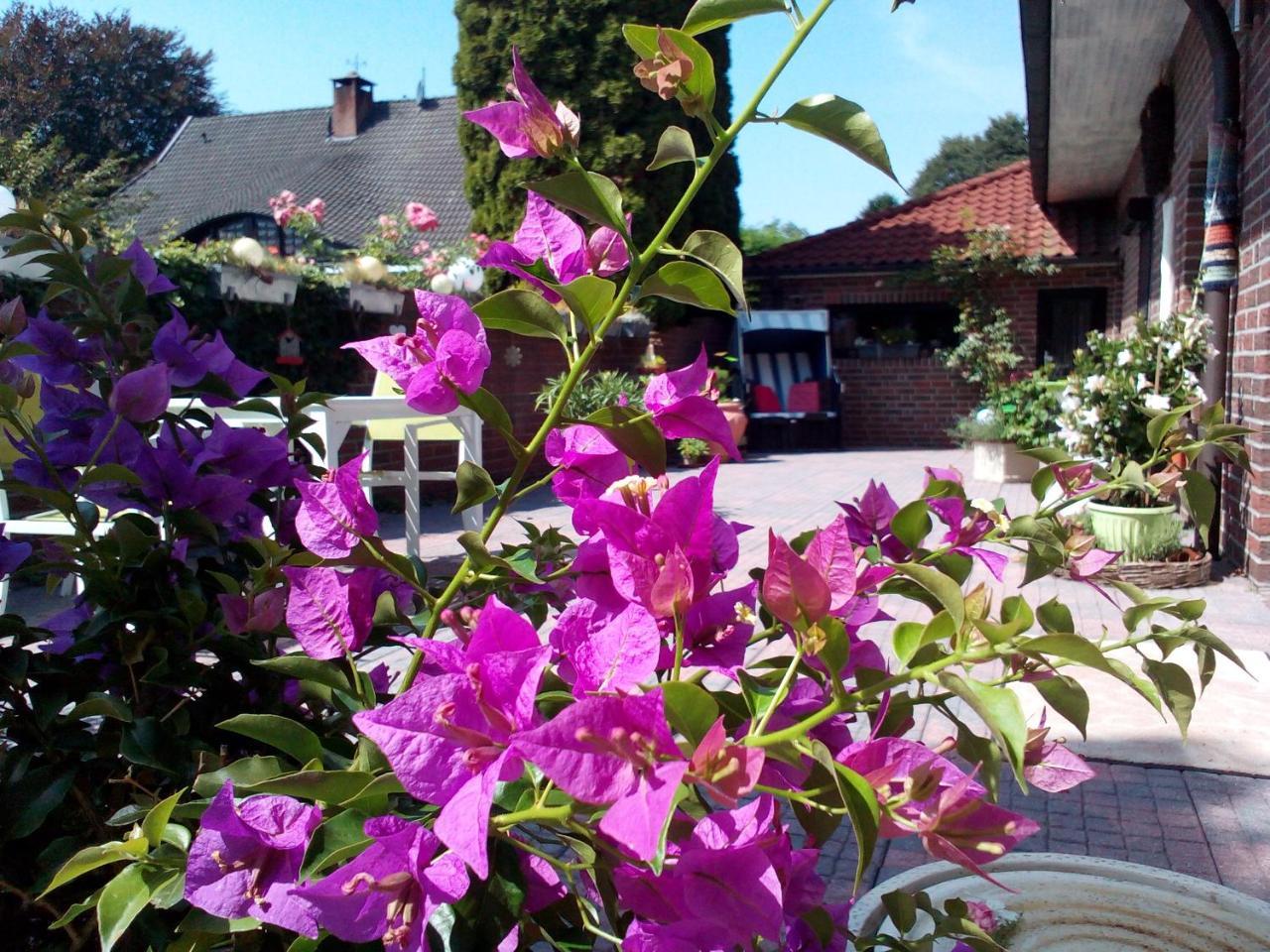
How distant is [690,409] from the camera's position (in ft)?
2.16

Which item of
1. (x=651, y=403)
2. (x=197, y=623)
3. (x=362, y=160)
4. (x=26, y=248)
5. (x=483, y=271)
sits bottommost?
(x=197, y=623)

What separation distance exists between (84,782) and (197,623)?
154mm

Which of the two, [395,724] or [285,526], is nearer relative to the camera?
[395,724]

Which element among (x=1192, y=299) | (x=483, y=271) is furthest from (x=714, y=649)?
(x=483, y=271)

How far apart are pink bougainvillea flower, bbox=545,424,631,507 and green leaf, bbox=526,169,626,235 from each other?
145mm

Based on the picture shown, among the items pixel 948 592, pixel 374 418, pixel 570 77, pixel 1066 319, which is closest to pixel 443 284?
pixel 374 418

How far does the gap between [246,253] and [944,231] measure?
30.3 feet

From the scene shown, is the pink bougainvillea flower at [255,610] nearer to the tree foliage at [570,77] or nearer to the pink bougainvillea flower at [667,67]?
the pink bougainvillea flower at [667,67]

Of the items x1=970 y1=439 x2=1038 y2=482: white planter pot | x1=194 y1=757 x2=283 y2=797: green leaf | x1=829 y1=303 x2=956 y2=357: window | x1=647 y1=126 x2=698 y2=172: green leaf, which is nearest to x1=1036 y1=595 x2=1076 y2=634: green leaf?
x1=647 y1=126 x2=698 y2=172: green leaf

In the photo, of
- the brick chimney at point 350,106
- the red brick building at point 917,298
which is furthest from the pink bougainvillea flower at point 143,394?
the brick chimney at point 350,106

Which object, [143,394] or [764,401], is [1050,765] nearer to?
[143,394]

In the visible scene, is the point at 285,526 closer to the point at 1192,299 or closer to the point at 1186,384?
the point at 1186,384

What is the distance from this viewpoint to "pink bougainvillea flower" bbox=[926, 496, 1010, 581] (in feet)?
2.50

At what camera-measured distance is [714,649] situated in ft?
1.98
